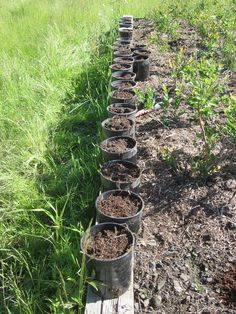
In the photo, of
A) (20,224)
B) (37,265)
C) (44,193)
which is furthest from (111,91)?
(37,265)

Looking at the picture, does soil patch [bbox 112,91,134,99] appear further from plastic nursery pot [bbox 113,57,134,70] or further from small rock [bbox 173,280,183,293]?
small rock [bbox 173,280,183,293]

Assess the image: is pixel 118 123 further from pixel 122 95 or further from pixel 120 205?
pixel 120 205

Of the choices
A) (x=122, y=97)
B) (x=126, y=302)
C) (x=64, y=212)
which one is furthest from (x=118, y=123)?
(x=126, y=302)

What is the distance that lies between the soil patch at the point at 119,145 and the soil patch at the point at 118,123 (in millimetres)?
178

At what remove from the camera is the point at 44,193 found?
2.85m

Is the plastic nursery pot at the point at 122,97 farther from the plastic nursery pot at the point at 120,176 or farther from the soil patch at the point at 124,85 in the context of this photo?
the plastic nursery pot at the point at 120,176

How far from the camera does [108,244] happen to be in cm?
203

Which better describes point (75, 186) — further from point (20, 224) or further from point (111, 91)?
Answer: point (111, 91)

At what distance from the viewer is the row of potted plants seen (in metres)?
1.94

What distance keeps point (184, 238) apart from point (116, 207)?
1.68 ft

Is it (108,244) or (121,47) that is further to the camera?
(121,47)

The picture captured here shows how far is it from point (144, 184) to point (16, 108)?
194 centimetres

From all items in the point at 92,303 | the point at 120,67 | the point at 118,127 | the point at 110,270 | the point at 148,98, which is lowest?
the point at 92,303

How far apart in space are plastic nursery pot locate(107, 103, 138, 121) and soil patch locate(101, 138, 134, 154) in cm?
44
